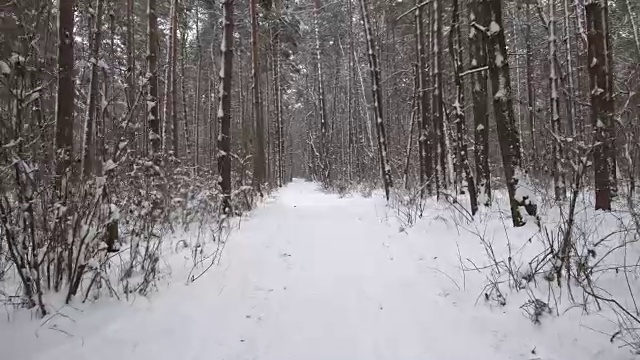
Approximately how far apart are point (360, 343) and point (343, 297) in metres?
0.84

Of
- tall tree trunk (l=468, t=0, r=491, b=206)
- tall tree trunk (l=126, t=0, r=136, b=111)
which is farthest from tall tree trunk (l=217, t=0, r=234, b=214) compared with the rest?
tall tree trunk (l=468, t=0, r=491, b=206)

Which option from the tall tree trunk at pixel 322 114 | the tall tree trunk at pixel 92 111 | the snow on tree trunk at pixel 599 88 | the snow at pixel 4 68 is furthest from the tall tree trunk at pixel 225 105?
the tall tree trunk at pixel 322 114

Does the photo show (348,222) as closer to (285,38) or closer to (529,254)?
(529,254)

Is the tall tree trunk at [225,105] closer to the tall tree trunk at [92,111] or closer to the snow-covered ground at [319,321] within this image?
the tall tree trunk at [92,111]

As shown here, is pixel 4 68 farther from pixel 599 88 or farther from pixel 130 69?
pixel 599 88

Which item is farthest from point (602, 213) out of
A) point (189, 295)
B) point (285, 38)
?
point (285, 38)

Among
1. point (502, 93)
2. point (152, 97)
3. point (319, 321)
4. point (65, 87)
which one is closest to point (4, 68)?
point (65, 87)

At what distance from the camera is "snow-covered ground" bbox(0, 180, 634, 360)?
246 cm

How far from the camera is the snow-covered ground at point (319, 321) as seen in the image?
2465 millimetres

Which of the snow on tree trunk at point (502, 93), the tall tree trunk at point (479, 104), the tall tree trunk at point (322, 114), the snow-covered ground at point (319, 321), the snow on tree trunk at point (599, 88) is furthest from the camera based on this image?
the tall tree trunk at point (322, 114)

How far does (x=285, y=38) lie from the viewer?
63.8ft

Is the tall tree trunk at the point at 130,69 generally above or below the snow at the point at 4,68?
above

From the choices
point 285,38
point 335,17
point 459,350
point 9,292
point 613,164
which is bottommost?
point 459,350

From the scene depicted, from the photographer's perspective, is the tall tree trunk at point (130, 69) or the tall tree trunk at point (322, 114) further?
the tall tree trunk at point (322, 114)
